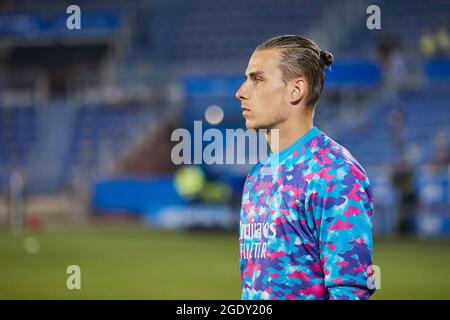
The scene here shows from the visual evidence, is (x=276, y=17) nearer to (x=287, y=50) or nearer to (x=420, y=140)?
(x=420, y=140)

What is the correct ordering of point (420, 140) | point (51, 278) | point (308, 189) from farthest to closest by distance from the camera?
point (420, 140) → point (51, 278) → point (308, 189)

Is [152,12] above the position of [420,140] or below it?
above

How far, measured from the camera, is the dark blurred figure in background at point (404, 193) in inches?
578

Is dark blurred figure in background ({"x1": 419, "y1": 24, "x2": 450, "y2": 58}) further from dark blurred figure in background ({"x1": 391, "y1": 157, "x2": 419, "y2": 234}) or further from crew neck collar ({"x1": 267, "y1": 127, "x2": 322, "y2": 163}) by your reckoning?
crew neck collar ({"x1": 267, "y1": 127, "x2": 322, "y2": 163})

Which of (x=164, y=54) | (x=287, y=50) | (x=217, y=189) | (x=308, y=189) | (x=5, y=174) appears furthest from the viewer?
(x=164, y=54)

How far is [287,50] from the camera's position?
8.01ft

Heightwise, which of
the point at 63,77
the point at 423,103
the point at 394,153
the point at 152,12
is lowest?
the point at 394,153

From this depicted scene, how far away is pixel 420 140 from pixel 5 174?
36.4 ft

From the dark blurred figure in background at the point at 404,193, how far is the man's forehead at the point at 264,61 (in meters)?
12.6

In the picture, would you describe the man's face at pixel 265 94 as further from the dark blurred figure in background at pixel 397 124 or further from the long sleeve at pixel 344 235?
the dark blurred figure in background at pixel 397 124

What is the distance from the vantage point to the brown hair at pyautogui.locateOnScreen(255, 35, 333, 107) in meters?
2.42

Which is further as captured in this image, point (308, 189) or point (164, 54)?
point (164, 54)

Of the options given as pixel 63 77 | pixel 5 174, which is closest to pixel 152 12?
pixel 63 77

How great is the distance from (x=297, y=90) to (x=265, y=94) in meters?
0.10
